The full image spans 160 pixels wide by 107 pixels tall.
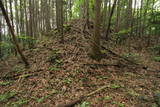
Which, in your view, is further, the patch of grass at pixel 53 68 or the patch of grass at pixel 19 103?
the patch of grass at pixel 53 68

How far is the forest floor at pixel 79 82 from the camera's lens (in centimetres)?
427

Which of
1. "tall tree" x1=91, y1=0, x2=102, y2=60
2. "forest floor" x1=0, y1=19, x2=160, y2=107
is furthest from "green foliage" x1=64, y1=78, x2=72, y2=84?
"tall tree" x1=91, y1=0, x2=102, y2=60

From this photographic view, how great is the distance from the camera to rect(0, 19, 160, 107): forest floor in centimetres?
427

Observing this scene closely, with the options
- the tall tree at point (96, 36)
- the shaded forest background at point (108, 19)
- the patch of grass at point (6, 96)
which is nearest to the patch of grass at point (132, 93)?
the tall tree at point (96, 36)

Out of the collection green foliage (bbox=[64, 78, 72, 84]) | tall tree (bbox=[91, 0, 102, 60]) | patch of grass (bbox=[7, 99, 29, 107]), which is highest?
tall tree (bbox=[91, 0, 102, 60])

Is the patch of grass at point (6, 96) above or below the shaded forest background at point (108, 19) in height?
below

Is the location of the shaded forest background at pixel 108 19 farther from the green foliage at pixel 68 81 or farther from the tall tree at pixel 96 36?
the green foliage at pixel 68 81

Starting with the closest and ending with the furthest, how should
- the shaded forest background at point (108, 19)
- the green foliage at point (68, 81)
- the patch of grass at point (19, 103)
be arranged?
1. the patch of grass at point (19, 103)
2. the green foliage at point (68, 81)
3. the shaded forest background at point (108, 19)

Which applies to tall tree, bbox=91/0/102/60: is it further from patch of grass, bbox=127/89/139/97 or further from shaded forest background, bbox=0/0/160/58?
patch of grass, bbox=127/89/139/97

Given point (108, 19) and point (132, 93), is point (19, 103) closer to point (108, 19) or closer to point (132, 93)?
point (132, 93)

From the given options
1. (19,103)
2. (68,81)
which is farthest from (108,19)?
(19,103)

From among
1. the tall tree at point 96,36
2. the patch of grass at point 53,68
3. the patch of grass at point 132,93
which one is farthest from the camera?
the patch of grass at point 53,68

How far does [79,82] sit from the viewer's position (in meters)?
5.23

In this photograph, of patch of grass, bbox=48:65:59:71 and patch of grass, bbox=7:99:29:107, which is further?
patch of grass, bbox=48:65:59:71
